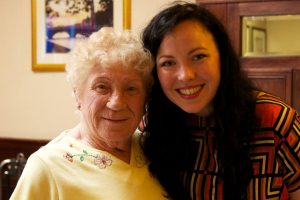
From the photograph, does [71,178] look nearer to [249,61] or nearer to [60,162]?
[60,162]

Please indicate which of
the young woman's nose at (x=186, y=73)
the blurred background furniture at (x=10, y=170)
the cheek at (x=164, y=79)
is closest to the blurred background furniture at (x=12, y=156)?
the blurred background furniture at (x=10, y=170)

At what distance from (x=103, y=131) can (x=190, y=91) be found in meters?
0.31

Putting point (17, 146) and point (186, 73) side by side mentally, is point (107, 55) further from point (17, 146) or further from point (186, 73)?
point (17, 146)

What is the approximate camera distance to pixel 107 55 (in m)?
1.41

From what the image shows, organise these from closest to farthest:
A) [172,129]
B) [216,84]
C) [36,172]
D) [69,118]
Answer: [36,172], [216,84], [172,129], [69,118]

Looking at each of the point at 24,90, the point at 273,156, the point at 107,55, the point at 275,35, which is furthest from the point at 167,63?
the point at 24,90

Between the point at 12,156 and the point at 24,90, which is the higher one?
the point at 24,90

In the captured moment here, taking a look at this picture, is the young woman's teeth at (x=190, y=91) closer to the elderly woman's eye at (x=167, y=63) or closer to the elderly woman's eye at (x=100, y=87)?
the elderly woman's eye at (x=167, y=63)

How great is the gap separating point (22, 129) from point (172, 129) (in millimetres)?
1840

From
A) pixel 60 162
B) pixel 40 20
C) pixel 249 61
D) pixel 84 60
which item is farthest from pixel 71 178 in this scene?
pixel 40 20

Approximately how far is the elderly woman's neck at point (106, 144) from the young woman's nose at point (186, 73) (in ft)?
1.04

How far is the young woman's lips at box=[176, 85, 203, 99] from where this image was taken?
1.41m

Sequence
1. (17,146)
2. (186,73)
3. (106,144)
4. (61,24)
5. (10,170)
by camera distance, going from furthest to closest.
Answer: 1. (17,146)
2. (61,24)
3. (10,170)
4. (106,144)
5. (186,73)

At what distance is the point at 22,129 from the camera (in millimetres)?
3160
